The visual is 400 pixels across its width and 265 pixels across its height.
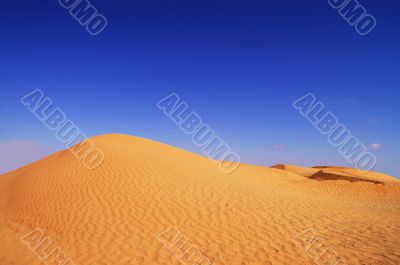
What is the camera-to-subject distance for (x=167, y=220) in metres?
8.35

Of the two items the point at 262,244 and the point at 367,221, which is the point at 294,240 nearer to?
the point at 262,244

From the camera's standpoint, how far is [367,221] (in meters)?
9.15

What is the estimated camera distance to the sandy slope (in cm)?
641

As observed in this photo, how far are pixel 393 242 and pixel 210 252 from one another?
5.11 metres

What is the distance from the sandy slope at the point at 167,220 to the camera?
21.0 feet

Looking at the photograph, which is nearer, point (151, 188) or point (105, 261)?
point (105, 261)

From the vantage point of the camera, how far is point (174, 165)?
15266 millimetres

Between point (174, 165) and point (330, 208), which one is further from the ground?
point (330, 208)

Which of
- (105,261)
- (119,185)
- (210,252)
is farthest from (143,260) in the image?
(119,185)

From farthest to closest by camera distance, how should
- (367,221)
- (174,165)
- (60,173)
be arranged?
(174,165) < (60,173) < (367,221)

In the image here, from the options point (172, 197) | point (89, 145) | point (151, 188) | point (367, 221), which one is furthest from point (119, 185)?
point (367, 221)

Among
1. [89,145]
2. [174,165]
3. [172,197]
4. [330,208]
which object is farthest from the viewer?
[89,145]

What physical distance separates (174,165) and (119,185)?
4.46 m

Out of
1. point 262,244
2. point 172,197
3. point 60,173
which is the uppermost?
point 262,244
